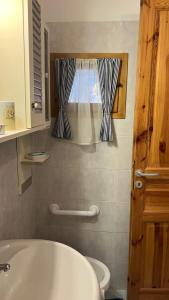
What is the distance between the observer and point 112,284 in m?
2.03

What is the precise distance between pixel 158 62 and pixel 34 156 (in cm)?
94

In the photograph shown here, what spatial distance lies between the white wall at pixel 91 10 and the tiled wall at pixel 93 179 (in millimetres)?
45

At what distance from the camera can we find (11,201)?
1361 mm

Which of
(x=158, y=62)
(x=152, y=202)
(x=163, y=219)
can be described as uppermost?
(x=158, y=62)

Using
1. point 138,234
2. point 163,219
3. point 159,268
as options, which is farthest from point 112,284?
point 163,219

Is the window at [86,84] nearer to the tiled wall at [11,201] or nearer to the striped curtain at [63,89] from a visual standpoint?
the striped curtain at [63,89]

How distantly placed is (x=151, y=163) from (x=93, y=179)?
457 millimetres

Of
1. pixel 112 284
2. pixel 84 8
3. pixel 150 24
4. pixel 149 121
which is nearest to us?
pixel 150 24

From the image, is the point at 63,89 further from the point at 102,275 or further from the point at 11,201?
the point at 102,275

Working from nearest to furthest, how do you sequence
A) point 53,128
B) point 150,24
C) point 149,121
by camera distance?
point 150,24 < point 149,121 < point 53,128

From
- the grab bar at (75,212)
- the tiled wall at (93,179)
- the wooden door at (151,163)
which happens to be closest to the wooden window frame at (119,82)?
the tiled wall at (93,179)

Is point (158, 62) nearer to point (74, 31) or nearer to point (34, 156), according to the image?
point (74, 31)

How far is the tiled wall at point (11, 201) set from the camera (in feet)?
4.08

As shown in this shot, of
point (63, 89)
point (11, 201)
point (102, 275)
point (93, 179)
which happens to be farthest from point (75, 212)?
point (63, 89)
